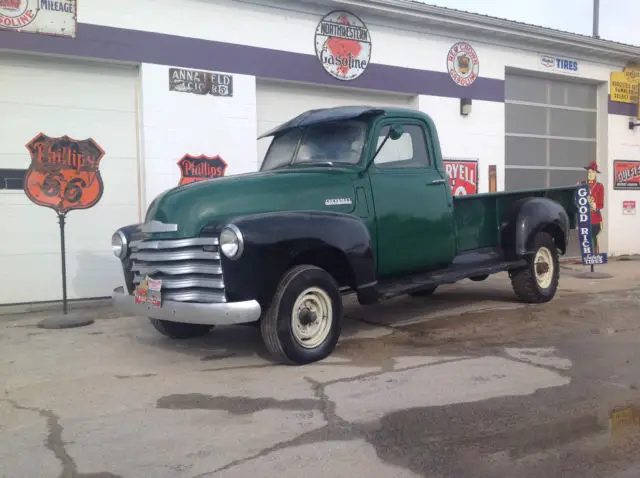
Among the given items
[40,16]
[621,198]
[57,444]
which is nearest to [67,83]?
[40,16]

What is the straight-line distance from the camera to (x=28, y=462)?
11.1 feet

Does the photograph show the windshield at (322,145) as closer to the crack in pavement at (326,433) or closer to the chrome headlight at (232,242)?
the chrome headlight at (232,242)

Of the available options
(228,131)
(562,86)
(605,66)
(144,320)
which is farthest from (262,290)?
(605,66)

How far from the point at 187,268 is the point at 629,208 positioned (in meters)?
13.1

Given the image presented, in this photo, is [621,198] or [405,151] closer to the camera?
[405,151]

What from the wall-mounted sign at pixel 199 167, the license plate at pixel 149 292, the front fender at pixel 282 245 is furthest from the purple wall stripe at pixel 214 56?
the front fender at pixel 282 245

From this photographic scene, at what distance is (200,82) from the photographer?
364 inches

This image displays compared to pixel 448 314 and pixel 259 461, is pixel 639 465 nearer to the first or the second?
pixel 259 461

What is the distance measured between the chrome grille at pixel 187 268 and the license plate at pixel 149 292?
0.05m

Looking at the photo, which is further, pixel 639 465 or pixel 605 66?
pixel 605 66

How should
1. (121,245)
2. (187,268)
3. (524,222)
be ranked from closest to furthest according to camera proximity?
1. (187,268)
2. (121,245)
3. (524,222)

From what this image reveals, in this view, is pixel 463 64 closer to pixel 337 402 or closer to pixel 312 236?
pixel 312 236

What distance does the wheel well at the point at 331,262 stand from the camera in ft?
17.4

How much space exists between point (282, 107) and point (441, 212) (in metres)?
4.65
